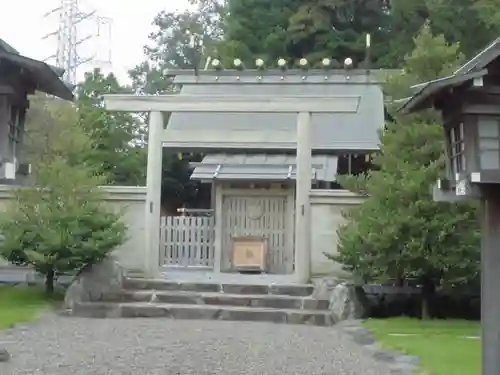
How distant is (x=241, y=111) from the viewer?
49.0 ft

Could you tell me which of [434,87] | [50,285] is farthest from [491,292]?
[50,285]

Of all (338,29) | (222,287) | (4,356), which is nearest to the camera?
(4,356)

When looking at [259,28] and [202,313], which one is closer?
[202,313]

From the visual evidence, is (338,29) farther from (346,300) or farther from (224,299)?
(346,300)

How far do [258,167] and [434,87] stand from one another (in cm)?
1153

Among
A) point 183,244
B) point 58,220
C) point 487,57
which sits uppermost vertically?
point 487,57

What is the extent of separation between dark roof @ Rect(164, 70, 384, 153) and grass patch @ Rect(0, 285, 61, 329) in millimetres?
3891

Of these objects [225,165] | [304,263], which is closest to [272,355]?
[304,263]

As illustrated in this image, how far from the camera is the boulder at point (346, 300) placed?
→ 40.9ft

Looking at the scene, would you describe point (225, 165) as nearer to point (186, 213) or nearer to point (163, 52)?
point (186, 213)

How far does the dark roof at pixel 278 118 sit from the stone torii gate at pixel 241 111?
656 millimetres

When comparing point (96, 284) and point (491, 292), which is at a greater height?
point (491, 292)

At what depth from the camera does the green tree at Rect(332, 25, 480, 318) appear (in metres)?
11.9

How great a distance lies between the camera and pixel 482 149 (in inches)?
255
